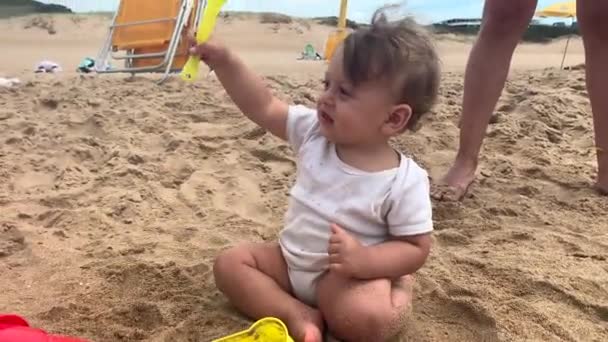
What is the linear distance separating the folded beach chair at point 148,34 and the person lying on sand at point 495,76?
2846 mm

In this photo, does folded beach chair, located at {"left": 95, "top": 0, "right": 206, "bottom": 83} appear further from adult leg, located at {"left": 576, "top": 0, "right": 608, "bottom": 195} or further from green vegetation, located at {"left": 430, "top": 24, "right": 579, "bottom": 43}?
green vegetation, located at {"left": 430, "top": 24, "right": 579, "bottom": 43}

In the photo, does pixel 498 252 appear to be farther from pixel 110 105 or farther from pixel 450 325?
pixel 110 105

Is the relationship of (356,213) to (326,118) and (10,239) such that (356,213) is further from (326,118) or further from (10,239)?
(10,239)

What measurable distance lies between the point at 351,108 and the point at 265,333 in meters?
0.47

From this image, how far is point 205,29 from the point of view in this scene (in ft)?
5.49

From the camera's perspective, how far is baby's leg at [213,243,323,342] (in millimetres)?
1510

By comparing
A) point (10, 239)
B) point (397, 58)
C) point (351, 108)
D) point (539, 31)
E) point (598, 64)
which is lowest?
point (539, 31)

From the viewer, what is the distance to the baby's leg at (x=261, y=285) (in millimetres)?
1510

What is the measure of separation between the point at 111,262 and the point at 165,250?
16 centimetres

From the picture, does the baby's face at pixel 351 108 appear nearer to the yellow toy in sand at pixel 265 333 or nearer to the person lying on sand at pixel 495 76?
the yellow toy in sand at pixel 265 333

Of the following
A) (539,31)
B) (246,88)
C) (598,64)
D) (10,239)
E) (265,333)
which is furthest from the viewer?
(539,31)

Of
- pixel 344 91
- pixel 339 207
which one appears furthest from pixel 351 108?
pixel 339 207

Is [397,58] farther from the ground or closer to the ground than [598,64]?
farther from the ground

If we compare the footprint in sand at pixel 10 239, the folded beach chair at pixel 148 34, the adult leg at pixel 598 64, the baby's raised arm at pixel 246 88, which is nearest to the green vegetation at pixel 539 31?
the folded beach chair at pixel 148 34
